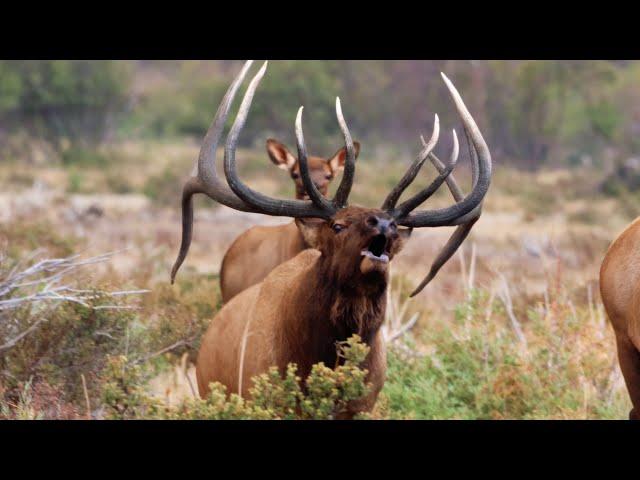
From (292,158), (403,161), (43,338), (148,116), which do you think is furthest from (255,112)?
(43,338)

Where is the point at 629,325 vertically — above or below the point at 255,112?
below

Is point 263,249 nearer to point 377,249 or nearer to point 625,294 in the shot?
point 625,294

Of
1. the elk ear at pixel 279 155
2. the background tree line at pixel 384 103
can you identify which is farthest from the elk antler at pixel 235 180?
the background tree line at pixel 384 103

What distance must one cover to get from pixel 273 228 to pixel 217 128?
14.8 feet

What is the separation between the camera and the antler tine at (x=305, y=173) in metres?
6.45

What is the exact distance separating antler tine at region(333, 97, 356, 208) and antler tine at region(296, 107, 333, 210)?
0.08 meters

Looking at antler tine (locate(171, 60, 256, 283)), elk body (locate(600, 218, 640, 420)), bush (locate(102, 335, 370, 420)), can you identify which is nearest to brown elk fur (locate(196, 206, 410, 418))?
bush (locate(102, 335, 370, 420))

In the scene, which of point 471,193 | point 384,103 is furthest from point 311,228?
point 384,103

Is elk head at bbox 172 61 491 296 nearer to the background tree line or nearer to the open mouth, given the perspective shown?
the open mouth

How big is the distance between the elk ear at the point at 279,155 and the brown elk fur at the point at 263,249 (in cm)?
41

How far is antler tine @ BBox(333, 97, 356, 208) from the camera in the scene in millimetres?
6484

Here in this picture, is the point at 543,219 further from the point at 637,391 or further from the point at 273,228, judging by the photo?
the point at 637,391

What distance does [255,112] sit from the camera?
1596 inches

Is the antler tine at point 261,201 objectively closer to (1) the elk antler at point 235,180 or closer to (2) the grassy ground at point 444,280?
(1) the elk antler at point 235,180
